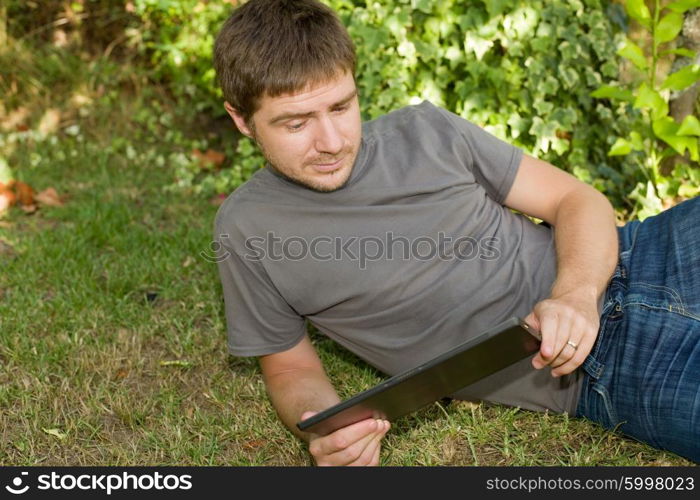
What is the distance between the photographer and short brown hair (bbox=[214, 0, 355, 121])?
7.39ft

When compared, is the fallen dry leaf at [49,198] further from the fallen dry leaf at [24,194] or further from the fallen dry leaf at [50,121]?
the fallen dry leaf at [50,121]

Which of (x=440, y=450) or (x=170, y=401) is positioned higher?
(x=440, y=450)

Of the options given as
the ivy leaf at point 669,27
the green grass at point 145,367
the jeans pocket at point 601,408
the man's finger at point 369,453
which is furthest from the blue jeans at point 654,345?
the ivy leaf at point 669,27

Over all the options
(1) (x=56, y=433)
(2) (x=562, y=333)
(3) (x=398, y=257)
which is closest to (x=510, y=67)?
(3) (x=398, y=257)

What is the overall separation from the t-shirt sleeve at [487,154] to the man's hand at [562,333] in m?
0.53

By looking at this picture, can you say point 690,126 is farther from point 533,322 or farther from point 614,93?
point 533,322

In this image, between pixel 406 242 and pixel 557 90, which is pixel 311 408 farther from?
pixel 557 90

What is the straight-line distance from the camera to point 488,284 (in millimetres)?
2451

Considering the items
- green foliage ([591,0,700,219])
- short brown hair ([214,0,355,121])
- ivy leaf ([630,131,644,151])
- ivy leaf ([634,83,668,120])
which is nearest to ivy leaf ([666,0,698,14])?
green foliage ([591,0,700,219])

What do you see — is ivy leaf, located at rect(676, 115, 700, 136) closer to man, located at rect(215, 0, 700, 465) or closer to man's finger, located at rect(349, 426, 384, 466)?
man, located at rect(215, 0, 700, 465)

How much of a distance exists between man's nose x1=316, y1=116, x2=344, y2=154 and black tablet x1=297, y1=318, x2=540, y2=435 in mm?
699

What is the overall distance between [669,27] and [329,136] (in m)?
1.72

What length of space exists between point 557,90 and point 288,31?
1797mm

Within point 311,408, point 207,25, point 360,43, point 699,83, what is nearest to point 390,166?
point 311,408
